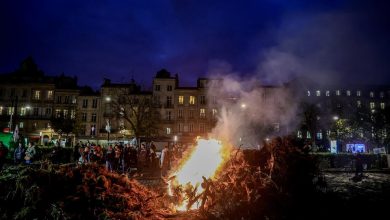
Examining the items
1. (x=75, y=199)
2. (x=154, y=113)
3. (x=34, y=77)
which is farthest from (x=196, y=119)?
(x=75, y=199)

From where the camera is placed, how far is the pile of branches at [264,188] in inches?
335

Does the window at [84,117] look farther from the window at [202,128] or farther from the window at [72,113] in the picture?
the window at [202,128]

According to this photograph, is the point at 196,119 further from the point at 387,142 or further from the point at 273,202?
the point at 273,202

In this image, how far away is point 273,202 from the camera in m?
8.80

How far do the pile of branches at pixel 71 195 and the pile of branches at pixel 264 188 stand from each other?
1.49 meters

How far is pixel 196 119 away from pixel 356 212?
5172 centimetres

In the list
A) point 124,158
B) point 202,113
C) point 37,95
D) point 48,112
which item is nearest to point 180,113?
point 202,113

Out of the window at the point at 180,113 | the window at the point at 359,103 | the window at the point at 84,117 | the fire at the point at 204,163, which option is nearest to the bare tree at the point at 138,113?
the window at the point at 180,113

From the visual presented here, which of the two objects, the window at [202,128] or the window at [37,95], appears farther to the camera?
the window at [37,95]

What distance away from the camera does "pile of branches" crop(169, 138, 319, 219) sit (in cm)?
852

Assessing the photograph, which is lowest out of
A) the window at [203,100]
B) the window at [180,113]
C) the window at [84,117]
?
the window at [84,117]

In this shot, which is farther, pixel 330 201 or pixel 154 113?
pixel 154 113

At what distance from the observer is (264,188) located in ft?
29.3

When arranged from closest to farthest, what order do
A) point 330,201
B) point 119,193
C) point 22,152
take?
point 119,193 → point 330,201 → point 22,152
